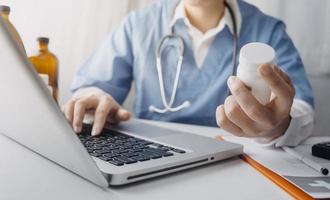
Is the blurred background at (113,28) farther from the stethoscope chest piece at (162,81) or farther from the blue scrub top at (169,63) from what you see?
the stethoscope chest piece at (162,81)

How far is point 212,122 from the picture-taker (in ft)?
3.58

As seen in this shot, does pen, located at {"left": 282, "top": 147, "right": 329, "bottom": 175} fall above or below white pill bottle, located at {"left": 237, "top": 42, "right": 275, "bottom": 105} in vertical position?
below

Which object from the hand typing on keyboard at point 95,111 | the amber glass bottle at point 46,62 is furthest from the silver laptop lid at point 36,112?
the amber glass bottle at point 46,62

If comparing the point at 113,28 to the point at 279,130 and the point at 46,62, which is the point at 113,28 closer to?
the point at 46,62

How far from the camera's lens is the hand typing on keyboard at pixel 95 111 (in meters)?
0.63

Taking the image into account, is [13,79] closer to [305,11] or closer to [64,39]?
[64,39]

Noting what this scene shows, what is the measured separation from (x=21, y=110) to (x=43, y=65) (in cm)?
67

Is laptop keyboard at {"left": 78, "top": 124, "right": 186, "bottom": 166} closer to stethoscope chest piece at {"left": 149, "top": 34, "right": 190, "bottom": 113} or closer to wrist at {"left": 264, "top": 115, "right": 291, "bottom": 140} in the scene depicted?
wrist at {"left": 264, "top": 115, "right": 291, "bottom": 140}

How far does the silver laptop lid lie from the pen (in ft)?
0.93

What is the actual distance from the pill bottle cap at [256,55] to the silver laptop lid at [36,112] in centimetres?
23

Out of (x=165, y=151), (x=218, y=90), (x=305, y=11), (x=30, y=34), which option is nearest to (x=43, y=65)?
(x=30, y=34)

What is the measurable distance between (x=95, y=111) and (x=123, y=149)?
24 centimetres

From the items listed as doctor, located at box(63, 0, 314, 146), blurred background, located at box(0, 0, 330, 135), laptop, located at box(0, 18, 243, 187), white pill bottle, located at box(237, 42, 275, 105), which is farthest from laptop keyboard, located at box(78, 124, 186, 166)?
blurred background, located at box(0, 0, 330, 135)

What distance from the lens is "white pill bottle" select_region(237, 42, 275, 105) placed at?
0.47m
